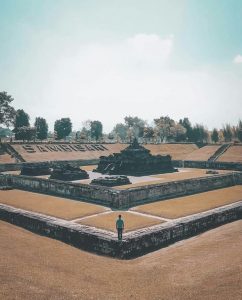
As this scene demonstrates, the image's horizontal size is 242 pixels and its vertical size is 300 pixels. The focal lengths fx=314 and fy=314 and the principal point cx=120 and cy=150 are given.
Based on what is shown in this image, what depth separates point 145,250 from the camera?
14445 millimetres

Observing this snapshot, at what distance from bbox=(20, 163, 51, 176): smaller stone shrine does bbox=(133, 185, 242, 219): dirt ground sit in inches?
716

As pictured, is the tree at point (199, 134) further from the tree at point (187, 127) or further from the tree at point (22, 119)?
the tree at point (22, 119)

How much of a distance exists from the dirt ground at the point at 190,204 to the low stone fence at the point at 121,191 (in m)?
0.95

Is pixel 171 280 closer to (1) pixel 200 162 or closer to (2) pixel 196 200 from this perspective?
(2) pixel 196 200

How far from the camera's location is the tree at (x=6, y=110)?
55812 mm

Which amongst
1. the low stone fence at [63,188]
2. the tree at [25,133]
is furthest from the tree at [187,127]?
the low stone fence at [63,188]

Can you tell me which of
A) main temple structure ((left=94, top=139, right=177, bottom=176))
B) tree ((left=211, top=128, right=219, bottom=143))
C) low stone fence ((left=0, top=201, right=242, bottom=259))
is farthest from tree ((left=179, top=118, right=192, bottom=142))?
low stone fence ((left=0, top=201, right=242, bottom=259))

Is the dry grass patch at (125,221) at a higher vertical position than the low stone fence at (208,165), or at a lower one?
lower

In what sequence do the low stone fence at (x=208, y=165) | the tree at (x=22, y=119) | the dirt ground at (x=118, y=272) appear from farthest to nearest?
the tree at (x=22, y=119) < the low stone fence at (x=208, y=165) < the dirt ground at (x=118, y=272)

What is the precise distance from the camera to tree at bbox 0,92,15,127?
2197 inches

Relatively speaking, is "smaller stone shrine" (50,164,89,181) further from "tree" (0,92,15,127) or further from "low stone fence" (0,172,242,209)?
"tree" (0,92,15,127)

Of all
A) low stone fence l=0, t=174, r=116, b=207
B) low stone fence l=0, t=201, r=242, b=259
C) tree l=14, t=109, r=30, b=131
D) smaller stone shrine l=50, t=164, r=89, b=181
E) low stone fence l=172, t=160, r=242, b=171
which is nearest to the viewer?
low stone fence l=0, t=201, r=242, b=259

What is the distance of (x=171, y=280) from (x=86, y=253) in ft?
16.2

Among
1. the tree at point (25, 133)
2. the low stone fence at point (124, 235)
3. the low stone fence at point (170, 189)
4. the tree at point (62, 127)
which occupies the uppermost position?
the tree at point (62, 127)
